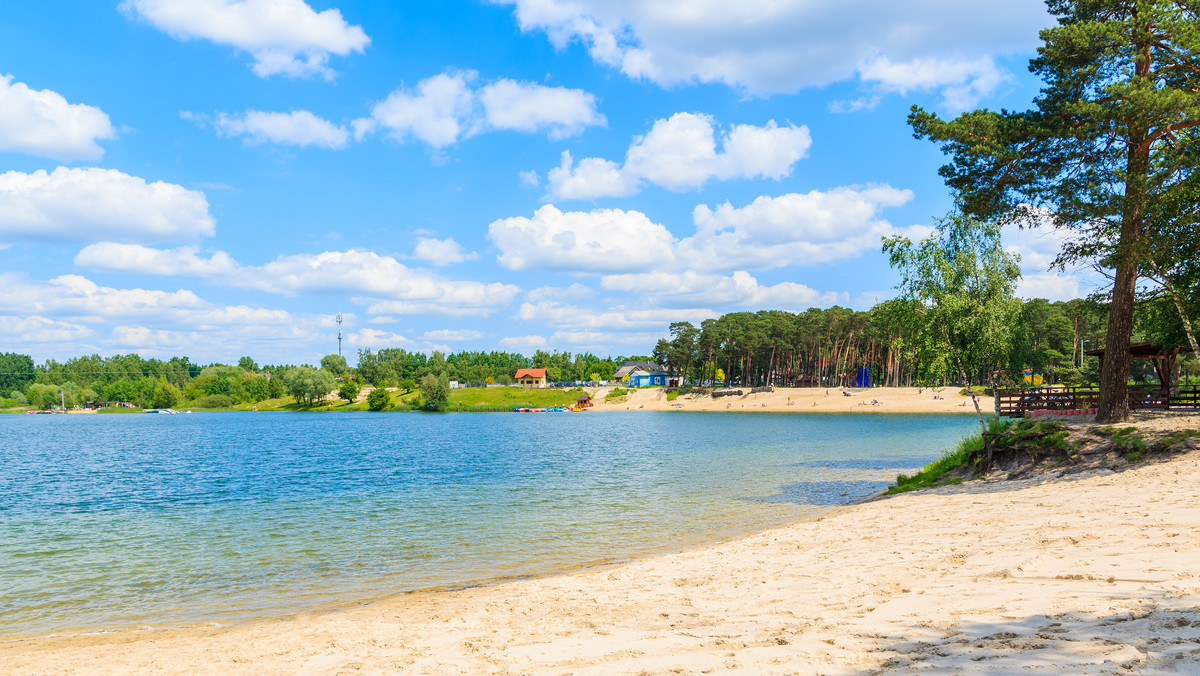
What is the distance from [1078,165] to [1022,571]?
2024 cm

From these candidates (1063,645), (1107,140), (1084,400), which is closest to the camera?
(1063,645)

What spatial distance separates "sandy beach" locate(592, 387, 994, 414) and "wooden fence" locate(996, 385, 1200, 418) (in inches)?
2384

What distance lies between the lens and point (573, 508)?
81.3 ft

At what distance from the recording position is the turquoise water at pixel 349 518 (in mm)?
14812

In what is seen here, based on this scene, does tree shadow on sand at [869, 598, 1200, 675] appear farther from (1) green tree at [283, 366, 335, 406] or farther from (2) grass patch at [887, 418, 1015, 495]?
(1) green tree at [283, 366, 335, 406]

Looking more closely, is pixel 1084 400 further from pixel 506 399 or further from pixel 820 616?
pixel 506 399

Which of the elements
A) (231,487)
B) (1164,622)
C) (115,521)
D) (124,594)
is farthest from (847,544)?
(231,487)

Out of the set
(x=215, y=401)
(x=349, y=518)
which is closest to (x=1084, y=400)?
(x=349, y=518)

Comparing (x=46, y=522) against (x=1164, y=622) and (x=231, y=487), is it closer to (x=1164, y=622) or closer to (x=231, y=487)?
(x=231, y=487)

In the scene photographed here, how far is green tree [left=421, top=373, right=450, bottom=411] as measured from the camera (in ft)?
504

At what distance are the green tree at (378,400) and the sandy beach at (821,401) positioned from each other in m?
52.0

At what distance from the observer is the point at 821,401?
11875cm

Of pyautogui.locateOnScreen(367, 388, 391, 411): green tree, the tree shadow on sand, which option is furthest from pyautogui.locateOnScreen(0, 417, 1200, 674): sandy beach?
pyautogui.locateOnScreen(367, 388, 391, 411): green tree

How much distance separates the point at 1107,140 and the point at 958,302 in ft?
23.5
